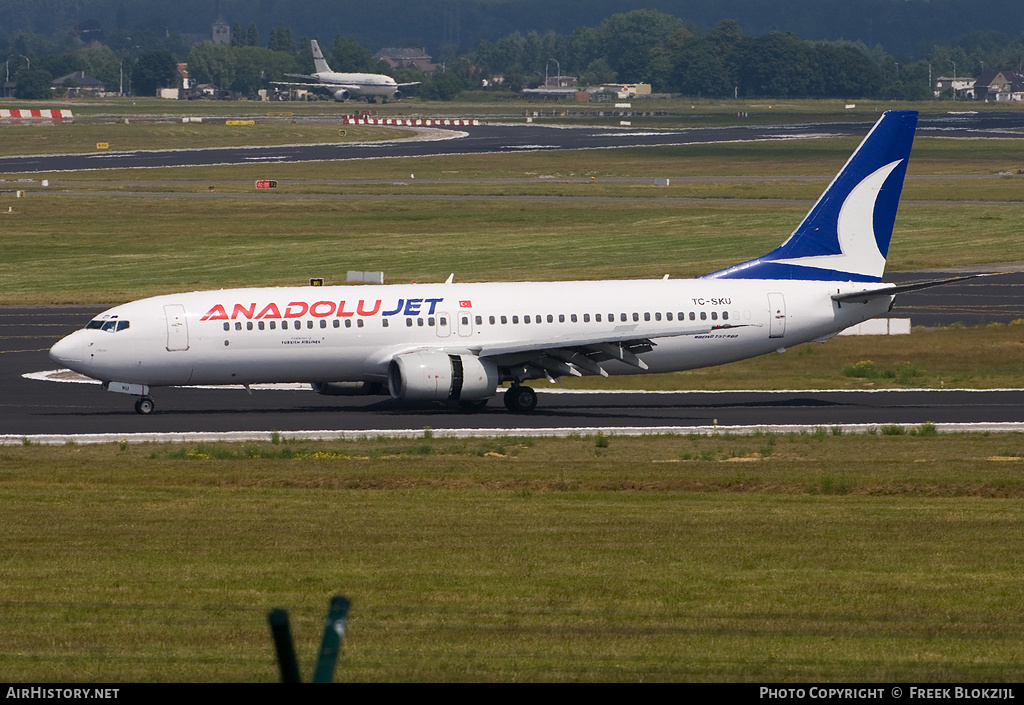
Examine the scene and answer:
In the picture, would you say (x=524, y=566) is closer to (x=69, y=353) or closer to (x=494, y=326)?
(x=494, y=326)

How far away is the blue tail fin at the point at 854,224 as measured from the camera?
52.3 meters

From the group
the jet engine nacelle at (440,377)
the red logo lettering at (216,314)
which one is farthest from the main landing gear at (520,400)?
the red logo lettering at (216,314)

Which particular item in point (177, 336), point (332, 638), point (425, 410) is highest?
point (332, 638)

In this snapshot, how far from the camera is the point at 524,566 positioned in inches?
870

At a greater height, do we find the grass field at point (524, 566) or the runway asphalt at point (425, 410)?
the grass field at point (524, 566)

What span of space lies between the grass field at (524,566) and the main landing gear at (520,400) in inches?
451

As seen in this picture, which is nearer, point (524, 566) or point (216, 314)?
point (524, 566)

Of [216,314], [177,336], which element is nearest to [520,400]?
[216,314]

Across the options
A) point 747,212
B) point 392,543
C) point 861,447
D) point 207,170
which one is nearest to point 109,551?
point 392,543

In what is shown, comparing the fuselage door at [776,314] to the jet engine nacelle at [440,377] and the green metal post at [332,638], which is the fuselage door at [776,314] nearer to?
the jet engine nacelle at [440,377]

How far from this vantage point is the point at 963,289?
8212 centimetres

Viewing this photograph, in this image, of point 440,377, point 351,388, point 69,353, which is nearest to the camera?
point 69,353

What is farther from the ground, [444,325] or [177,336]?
[177,336]

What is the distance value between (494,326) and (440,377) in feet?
9.98
